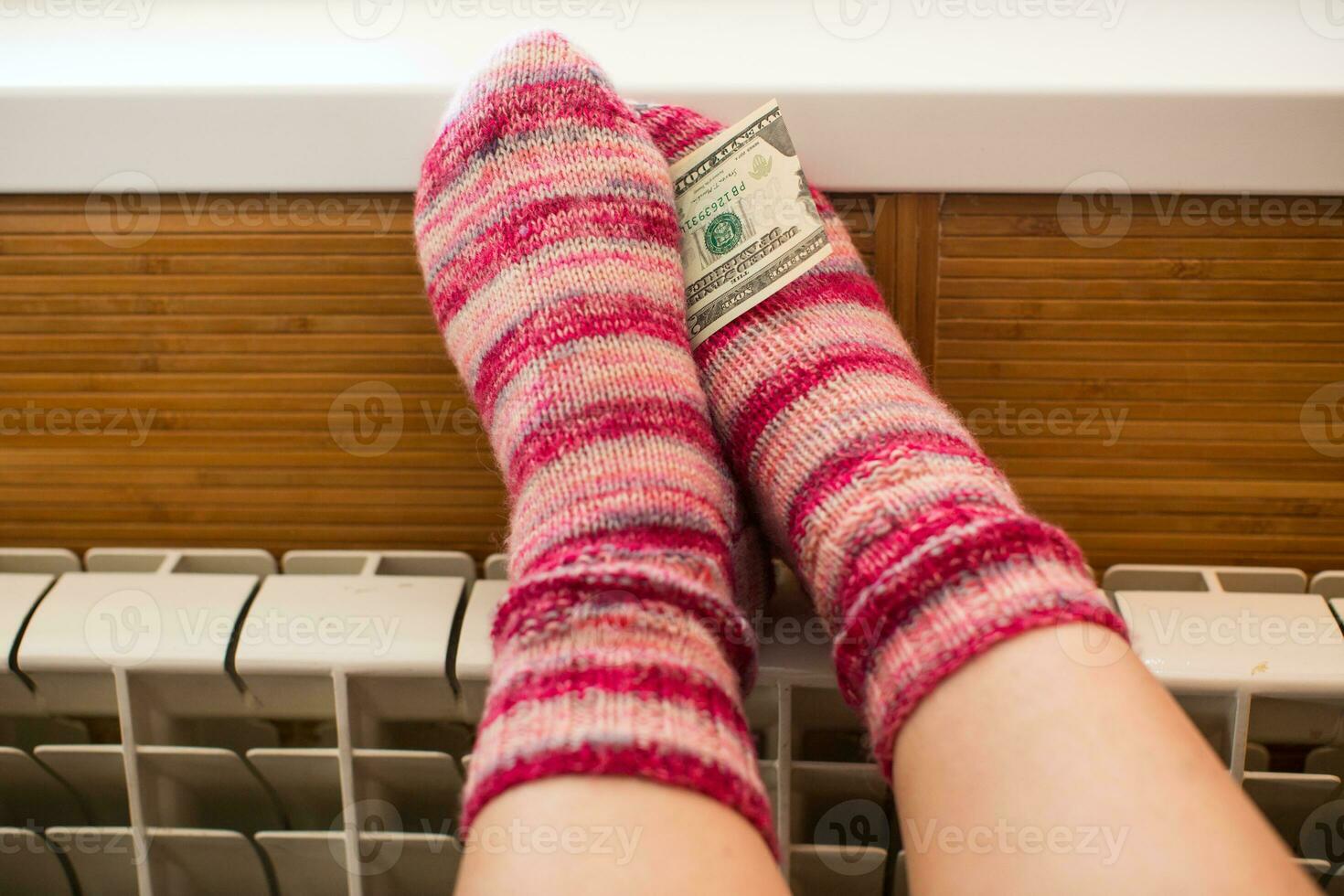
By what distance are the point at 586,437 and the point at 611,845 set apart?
23cm

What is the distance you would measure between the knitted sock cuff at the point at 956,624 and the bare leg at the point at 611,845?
91 millimetres

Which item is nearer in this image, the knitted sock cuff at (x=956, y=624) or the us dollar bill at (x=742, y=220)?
the knitted sock cuff at (x=956, y=624)

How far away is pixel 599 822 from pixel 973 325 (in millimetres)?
368

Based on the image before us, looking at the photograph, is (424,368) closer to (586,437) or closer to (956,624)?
(586,437)

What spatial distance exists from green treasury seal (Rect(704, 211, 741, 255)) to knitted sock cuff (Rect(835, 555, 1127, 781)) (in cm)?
28

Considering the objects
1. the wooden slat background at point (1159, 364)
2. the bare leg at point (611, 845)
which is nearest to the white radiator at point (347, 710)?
the wooden slat background at point (1159, 364)

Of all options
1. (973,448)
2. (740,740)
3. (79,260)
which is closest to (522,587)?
(740,740)

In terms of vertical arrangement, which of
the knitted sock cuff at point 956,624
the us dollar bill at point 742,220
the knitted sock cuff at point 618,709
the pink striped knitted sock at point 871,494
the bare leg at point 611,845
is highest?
the us dollar bill at point 742,220

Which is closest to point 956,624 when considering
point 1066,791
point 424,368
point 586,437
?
point 1066,791

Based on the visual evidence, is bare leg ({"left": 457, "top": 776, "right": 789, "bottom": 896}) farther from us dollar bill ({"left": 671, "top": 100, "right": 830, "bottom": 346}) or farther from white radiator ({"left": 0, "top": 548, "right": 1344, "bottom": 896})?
us dollar bill ({"left": 671, "top": 100, "right": 830, "bottom": 346})

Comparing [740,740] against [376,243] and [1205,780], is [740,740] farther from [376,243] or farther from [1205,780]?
[376,243]

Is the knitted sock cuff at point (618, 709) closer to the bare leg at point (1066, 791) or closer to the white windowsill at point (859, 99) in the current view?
the bare leg at point (1066, 791)

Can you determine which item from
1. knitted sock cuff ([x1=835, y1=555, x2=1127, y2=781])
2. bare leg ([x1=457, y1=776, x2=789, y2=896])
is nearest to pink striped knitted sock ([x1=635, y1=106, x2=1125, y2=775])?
knitted sock cuff ([x1=835, y1=555, x2=1127, y2=781])

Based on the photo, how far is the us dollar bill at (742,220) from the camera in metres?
0.59
